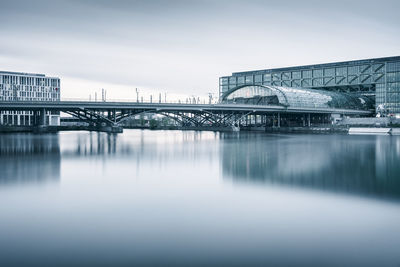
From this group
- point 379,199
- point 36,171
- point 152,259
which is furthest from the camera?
point 36,171

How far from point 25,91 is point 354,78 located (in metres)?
144

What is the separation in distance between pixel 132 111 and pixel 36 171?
67.9 meters

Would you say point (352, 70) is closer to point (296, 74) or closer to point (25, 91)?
point (296, 74)

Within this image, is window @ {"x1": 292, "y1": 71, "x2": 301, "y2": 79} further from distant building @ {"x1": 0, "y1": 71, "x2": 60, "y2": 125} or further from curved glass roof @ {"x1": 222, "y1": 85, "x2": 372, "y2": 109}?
distant building @ {"x1": 0, "y1": 71, "x2": 60, "y2": 125}

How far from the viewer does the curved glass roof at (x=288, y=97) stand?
111m

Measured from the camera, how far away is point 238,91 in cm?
12544

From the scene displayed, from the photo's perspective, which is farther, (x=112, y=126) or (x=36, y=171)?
(x=112, y=126)

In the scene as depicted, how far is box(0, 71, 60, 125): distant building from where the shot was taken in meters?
156

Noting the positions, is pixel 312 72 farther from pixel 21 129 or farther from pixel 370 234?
pixel 370 234

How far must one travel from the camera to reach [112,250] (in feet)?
30.9

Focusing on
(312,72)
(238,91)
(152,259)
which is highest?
(312,72)

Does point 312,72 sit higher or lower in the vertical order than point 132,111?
higher

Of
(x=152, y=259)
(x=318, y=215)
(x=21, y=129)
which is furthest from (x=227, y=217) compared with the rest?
(x=21, y=129)

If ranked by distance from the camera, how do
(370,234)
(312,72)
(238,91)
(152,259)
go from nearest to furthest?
(152,259) < (370,234) < (238,91) < (312,72)
